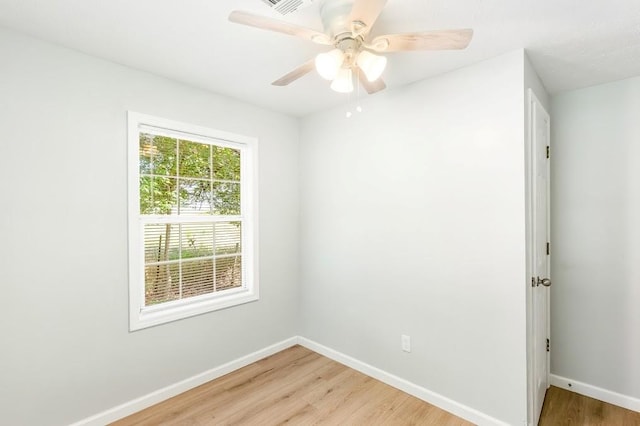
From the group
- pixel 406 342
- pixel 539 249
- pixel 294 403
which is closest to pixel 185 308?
pixel 294 403

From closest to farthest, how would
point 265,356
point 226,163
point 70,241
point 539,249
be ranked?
point 70,241
point 539,249
point 226,163
point 265,356

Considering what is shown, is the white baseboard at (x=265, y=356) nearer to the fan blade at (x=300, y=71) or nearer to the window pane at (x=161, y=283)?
the window pane at (x=161, y=283)

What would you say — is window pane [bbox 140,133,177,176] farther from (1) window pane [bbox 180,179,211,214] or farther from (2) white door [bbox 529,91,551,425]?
(2) white door [bbox 529,91,551,425]

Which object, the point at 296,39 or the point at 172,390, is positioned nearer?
the point at 296,39

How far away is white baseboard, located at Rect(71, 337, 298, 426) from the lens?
2047 mm

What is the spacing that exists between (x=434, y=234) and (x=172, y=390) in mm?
2317

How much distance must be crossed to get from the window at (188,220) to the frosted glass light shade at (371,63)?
5.21 feet

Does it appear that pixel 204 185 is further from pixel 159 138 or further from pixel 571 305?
pixel 571 305

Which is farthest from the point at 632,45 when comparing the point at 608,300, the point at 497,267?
the point at 608,300

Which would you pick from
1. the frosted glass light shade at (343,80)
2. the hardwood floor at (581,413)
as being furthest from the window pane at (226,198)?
the hardwood floor at (581,413)

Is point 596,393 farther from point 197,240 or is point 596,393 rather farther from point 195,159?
point 195,159

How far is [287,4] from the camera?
1.45 metres

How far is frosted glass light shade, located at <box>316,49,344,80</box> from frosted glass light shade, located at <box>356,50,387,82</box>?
0.10m

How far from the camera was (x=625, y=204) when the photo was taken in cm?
229
